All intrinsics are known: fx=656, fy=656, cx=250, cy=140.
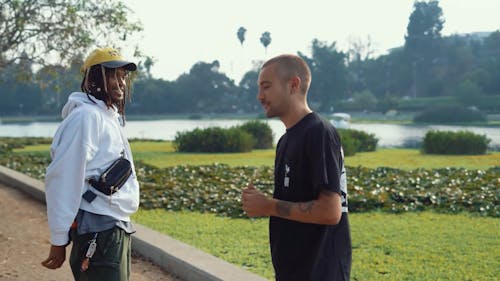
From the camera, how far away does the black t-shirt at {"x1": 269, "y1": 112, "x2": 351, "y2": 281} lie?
7.79 feet

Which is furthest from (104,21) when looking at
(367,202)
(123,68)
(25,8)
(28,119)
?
(28,119)

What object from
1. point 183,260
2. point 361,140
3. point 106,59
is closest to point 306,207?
point 106,59

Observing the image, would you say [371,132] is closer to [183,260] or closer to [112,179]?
[183,260]

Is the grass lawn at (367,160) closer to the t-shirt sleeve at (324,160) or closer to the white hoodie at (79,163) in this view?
the white hoodie at (79,163)

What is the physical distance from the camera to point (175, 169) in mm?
13141

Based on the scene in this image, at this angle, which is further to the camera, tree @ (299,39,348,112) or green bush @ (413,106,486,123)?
tree @ (299,39,348,112)

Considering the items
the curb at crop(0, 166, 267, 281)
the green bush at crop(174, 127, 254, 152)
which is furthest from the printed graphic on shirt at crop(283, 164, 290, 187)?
Result: the green bush at crop(174, 127, 254, 152)

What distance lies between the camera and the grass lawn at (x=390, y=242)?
5066 mm

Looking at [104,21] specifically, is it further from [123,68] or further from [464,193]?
[123,68]

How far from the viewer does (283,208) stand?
247cm

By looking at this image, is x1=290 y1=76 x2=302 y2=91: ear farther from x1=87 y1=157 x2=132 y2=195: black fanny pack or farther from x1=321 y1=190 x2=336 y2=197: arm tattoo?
x1=87 y1=157 x2=132 y2=195: black fanny pack

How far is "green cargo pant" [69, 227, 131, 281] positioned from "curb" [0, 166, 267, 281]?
1774 millimetres

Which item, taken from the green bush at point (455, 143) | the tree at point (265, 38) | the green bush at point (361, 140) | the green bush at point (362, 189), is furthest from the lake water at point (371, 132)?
the tree at point (265, 38)

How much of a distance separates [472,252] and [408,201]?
294 centimetres
